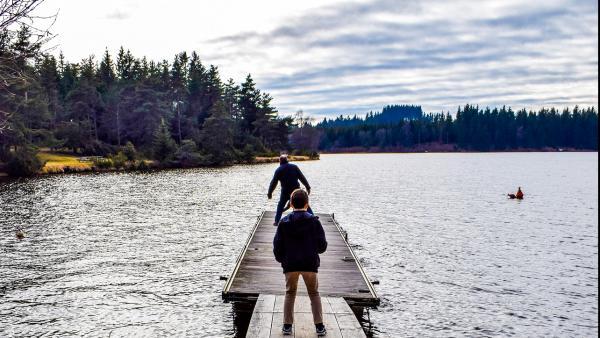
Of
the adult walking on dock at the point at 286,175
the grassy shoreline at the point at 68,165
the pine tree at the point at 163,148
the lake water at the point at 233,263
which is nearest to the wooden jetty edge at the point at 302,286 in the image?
the lake water at the point at 233,263

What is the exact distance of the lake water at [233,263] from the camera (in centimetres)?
1275

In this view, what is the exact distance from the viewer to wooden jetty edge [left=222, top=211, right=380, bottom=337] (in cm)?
917

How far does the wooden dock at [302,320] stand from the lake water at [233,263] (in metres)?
2.52

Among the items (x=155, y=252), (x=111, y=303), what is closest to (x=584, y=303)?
(x=111, y=303)

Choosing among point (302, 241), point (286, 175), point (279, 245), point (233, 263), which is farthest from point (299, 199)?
point (233, 263)

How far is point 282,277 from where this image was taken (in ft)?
42.3

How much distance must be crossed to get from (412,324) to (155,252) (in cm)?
1226

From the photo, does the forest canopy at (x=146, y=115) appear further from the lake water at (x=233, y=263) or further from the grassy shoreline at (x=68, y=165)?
the lake water at (x=233, y=263)

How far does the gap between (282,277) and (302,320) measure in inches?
158

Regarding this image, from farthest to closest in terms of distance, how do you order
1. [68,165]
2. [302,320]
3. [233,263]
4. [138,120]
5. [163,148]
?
[138,120] < [163,148] < [68,165] < [233,263] < [302,320]

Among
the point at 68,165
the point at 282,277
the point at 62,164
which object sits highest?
the point at 62,164

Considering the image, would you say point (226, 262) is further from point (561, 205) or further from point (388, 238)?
point (561, 205)

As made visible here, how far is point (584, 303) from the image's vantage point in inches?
579

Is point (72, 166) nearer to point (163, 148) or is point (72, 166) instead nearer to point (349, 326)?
point (163, 148)
